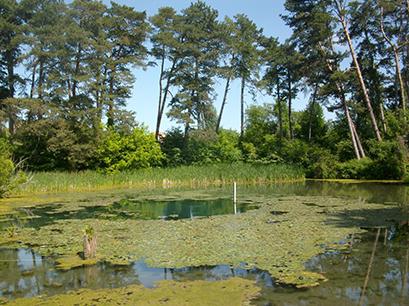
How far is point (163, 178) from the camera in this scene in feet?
89.8

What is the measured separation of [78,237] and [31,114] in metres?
22.3

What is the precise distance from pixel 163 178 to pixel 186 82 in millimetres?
12468

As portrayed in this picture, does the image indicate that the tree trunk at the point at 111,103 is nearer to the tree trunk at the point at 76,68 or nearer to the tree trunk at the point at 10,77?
the tree trunk at the point at 76,68

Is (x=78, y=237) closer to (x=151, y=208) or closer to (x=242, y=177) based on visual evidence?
(x=151, y=208)

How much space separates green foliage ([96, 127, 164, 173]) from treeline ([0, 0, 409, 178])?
82 mm

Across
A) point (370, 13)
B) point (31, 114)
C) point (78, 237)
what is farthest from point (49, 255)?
point (370, 13)

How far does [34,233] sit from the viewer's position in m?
11.1

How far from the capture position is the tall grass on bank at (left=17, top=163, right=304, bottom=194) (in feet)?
77.0

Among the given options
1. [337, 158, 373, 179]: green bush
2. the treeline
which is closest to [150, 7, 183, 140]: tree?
the treeline

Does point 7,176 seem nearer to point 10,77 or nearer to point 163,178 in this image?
point 163,178

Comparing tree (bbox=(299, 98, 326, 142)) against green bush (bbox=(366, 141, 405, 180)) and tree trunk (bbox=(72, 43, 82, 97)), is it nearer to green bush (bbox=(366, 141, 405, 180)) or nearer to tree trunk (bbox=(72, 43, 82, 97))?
green bush (bbox=(366, 141, 405, 180))

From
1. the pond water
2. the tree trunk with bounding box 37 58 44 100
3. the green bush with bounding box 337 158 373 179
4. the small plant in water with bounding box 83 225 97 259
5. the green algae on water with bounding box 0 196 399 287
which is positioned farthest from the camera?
the tree trunk with bounding box 37 58 44 100

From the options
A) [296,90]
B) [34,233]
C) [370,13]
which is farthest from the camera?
[296,90]

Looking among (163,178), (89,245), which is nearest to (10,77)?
(163,178)
